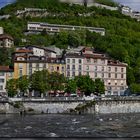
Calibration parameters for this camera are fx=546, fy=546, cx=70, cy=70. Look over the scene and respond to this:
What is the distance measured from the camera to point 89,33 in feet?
282

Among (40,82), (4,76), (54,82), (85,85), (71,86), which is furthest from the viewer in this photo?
(4,76)

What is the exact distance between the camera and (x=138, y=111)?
42906 millimetres

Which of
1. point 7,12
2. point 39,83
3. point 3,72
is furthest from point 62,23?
point 39,83

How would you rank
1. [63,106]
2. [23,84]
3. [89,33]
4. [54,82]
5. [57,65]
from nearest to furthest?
[63,106]
[23,84]
[54,82]
[57,65]
[89,33]

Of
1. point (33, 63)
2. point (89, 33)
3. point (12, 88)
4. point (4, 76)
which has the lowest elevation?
point (12, 88)

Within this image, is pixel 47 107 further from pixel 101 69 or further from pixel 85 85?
pixel 101 69

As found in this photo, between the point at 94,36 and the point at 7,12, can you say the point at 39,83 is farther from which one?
the point at 7,12

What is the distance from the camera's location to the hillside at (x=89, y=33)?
73.6 m

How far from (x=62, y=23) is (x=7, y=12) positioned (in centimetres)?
1134

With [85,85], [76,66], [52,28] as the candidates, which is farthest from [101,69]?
[52,28]

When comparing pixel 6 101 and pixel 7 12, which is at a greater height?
pixel 7 12

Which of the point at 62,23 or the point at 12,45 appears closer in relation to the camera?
the point at 12,45

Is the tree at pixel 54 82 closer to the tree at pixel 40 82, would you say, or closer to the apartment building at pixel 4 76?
the tree at pixel 40 82

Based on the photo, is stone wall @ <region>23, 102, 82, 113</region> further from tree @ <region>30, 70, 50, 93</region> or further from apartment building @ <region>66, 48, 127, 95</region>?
apartment building @ <region>66, 48, 127, 95</region>
